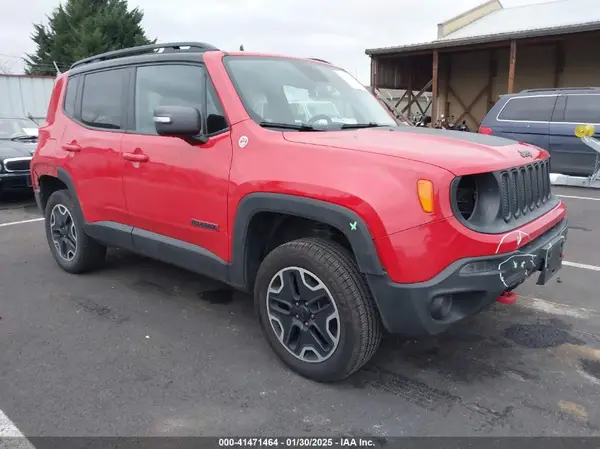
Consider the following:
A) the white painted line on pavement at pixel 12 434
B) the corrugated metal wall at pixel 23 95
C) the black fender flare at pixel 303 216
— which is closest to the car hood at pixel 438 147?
the black fender flare at pixel 303 216

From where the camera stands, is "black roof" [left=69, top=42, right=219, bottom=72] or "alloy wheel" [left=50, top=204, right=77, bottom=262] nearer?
"black roof" [left=69, top=42, right=219, bottom=72]

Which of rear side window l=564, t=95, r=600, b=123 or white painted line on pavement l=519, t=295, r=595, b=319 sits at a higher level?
rear side window l=564, t=95, r=600, b=123

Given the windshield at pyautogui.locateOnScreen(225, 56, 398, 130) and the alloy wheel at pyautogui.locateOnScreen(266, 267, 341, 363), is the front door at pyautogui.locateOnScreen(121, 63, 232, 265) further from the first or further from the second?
the alloy wheel at pyautogui.locateOnScreen(266, 267, 341, 363)

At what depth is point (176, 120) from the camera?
3029mm

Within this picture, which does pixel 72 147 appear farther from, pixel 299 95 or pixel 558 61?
pixel 558 61

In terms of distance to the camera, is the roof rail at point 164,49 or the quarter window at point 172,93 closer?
the quarter window at point 172,93

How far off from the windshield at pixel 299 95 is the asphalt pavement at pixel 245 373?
1.50m

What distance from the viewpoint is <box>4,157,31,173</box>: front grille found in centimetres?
823

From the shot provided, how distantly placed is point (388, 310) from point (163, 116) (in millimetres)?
1700

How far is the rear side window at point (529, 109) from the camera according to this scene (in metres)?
9.42

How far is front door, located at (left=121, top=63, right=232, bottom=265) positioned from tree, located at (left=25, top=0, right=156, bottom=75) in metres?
33.1

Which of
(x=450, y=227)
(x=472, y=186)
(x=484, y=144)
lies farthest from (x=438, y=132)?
(x=450, y=227)

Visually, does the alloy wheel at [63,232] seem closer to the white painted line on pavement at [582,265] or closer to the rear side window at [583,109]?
the white painted line on pavement at [582,265]

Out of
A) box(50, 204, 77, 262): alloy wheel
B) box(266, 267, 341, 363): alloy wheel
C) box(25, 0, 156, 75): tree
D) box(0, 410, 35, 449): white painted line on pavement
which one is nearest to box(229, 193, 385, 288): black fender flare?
box(266, 267, 341, 363): alloy wheel
